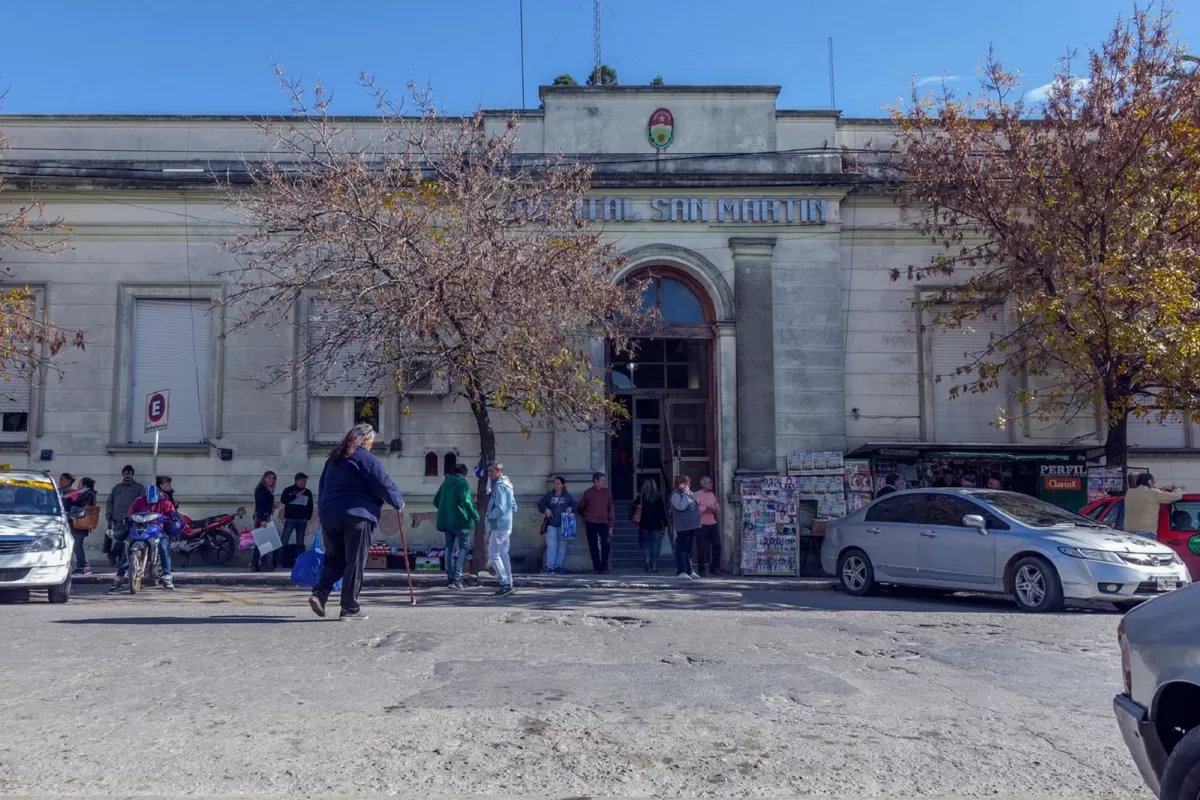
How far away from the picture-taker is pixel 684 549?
53.2ft

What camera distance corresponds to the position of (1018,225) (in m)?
15.7

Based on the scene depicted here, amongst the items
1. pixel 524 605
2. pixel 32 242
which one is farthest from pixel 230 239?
pixel 524 605

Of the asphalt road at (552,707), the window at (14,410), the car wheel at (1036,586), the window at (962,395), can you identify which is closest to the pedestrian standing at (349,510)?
the asphalt road at (552,707)

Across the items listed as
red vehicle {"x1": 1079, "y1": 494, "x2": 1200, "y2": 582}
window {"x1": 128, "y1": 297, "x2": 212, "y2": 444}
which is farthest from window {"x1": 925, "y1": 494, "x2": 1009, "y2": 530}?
window {"x1": 128, "y1": 297, "x2": 212, "y2": 444}

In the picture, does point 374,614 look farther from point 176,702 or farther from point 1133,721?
point 1133,721

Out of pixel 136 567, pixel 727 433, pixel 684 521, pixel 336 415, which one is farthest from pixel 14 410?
pixel 727 433

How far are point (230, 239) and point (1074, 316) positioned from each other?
14.1 m

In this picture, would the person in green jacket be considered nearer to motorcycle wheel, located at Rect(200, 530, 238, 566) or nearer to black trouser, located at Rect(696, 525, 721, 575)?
black trouser, located at Rect(696, 525, 721, 575)

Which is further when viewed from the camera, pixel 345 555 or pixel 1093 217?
pixel 1093 217

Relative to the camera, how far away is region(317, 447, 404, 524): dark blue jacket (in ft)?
29.8

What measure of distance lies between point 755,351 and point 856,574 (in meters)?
5.83

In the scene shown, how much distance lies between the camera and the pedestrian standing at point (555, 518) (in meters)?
17.1

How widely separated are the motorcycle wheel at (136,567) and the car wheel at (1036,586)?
409 inches

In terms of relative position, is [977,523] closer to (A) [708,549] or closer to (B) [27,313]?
(A) [708,549]
